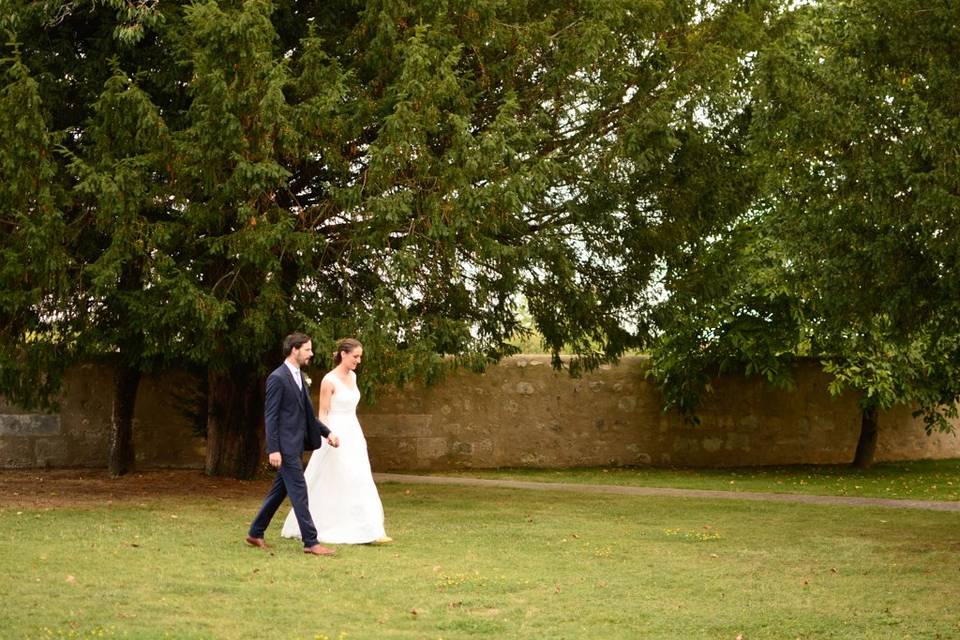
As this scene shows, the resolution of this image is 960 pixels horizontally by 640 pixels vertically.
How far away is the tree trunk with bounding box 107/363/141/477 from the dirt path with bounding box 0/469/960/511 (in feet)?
0.81

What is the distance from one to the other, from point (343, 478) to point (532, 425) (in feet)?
31.5

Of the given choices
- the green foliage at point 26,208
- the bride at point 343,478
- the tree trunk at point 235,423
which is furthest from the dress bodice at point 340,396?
the tree trunk at point 235,423

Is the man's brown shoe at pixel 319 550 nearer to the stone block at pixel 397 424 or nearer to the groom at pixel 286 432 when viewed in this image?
the groom at pixel 286 432

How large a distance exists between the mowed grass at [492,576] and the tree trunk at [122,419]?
3.55 meters

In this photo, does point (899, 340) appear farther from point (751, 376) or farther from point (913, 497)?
point (751, 376)

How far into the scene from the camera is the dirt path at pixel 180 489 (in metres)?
14.3

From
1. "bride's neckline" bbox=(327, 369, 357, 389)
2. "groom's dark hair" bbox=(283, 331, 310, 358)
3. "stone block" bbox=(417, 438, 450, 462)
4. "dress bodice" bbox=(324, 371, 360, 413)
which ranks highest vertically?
"groom's dark hair" bbox=(283, 331, 310, 358)

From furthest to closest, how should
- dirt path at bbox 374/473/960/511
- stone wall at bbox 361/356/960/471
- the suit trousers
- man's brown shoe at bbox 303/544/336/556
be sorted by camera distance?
1. stone wall at bbox 361/356/960/471
2. dirt path at bbox 374/473/960/511
3. the suit trousers
4. man's brown shoe at bbox 303/544/336/556

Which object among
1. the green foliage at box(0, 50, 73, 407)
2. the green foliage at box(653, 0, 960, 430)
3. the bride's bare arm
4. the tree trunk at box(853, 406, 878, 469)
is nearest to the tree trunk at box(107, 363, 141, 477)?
the green foliage at box(0, 50, 73, 407)

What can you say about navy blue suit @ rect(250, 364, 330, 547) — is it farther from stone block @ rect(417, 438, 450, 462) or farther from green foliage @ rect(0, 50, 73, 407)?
stone block @ rect(417, 438, 450, 462)

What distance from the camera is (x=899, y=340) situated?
11820 mm

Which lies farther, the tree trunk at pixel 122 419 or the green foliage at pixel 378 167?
the tree trunk at pixel 122 419

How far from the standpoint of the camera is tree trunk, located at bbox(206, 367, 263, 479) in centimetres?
1608

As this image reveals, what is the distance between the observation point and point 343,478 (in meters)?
10.8
